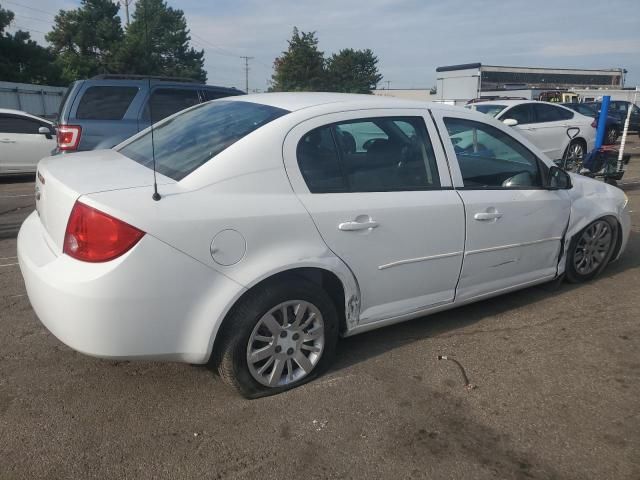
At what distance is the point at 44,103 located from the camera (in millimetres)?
30734

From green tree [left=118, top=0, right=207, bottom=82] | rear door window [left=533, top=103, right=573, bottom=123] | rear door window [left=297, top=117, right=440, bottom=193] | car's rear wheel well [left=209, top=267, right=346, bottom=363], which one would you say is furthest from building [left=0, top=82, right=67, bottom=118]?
car's rear wheel well [left=209, top=267, right=346, bottom=363]

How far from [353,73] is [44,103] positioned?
110ft

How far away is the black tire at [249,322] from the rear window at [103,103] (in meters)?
5.91

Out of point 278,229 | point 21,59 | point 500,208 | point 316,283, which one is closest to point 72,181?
point 278,229

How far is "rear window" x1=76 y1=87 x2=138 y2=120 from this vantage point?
7633mm

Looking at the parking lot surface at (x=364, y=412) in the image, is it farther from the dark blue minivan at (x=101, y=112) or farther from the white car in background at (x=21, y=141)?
the white car in background at (x=21, y=141)

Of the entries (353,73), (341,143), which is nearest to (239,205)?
(341,143)

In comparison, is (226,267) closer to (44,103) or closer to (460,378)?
(460,378)

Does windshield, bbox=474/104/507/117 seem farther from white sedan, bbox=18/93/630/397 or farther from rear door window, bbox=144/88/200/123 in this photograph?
white sedan, bbox=18/93/630/397

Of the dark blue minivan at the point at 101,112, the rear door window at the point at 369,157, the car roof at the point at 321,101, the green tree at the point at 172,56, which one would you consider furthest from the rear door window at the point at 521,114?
the green tree at the point at 172,56

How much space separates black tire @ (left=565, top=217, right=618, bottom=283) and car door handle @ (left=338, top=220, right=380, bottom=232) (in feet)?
7.15

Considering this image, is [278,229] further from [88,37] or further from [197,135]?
[88,37]

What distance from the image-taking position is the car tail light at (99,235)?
2393 mm

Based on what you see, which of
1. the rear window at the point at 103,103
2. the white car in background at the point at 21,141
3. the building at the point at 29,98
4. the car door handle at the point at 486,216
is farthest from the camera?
the building at the point at 29,98
